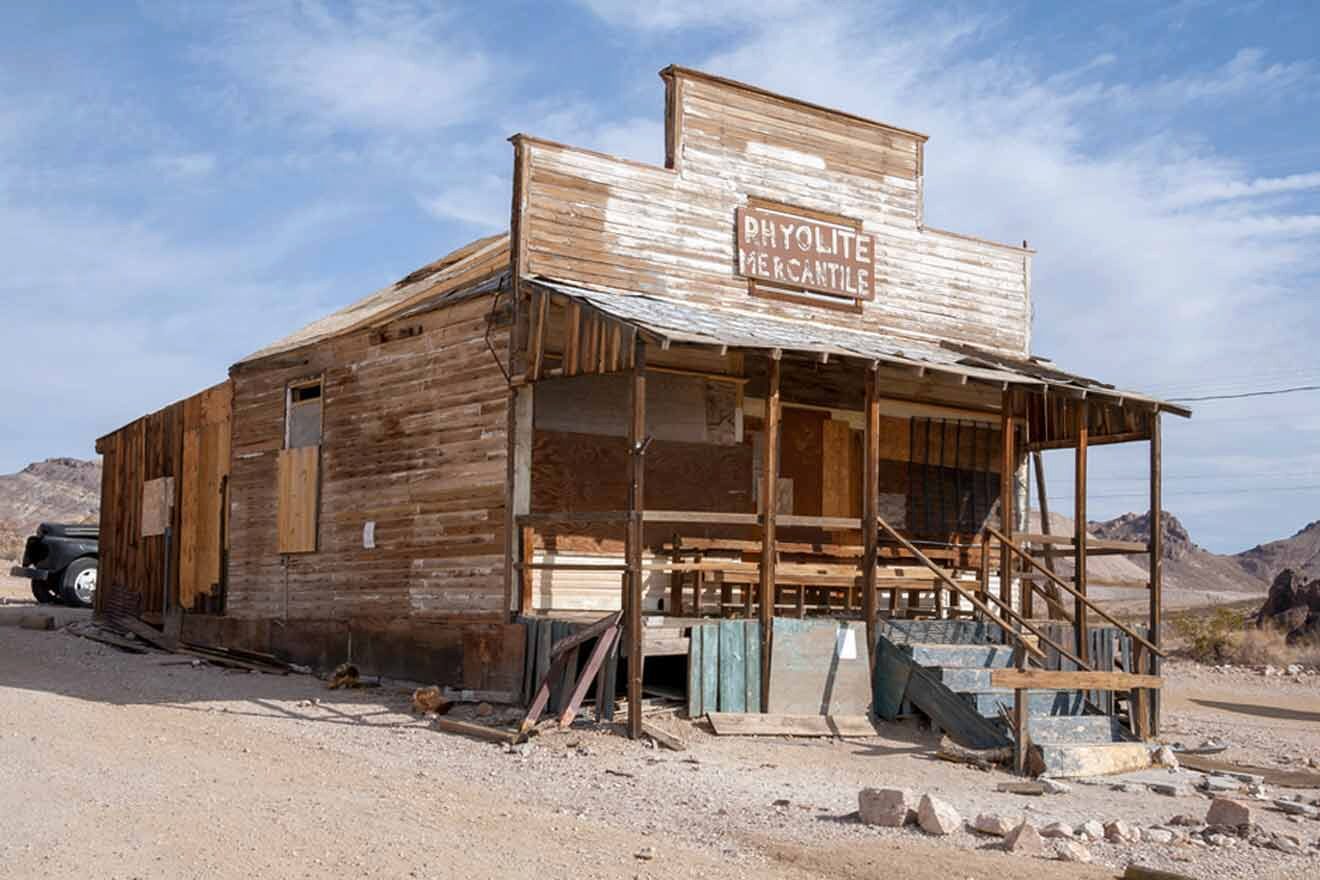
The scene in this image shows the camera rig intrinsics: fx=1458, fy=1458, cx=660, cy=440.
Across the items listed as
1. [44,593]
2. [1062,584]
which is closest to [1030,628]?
[1062,584]

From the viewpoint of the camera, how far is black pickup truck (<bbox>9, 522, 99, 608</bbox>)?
27594 millimetres

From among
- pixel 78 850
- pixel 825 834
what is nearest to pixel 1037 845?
pixel 825 834

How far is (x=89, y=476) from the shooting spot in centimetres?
9238

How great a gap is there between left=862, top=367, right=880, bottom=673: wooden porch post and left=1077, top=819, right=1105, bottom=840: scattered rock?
185 inches

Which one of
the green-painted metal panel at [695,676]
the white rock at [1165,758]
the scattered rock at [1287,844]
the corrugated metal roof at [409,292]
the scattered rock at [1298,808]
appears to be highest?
the corrugated metal roof at [409,292]

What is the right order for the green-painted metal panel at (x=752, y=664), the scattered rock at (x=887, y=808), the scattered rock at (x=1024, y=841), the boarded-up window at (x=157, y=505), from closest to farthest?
1. the scattered rock at (x=1024, y=841)
2. the scattered rock at (x=887, y=808)
3. the green-painted metal panel at (x=752, y=664)
4. the boarded-up window at (x=157, y=505)

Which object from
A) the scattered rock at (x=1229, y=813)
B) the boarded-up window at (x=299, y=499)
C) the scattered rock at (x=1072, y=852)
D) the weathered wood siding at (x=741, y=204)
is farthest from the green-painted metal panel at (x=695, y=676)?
the boarded-up window at (x=299, y=499)

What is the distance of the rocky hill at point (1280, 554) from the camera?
3752 inches

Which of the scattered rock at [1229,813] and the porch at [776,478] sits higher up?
the porch at [776,478]

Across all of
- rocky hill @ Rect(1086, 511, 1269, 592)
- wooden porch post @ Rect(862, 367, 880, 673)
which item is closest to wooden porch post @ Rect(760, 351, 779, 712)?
wooden porch post @ Rect(862, 367, 880, 673)

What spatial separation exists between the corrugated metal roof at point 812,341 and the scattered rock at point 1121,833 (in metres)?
4.99

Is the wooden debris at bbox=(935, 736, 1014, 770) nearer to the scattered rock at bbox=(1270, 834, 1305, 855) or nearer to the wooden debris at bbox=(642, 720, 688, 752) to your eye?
the wooden debris at bbox=(642, 720, 688, 752)

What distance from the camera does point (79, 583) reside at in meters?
27.8

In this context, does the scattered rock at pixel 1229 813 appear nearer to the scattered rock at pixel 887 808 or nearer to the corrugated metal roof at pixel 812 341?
the scattered rock at pixel 887 808
